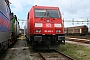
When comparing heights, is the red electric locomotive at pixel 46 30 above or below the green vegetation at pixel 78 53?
above

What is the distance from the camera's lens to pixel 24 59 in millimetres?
9305

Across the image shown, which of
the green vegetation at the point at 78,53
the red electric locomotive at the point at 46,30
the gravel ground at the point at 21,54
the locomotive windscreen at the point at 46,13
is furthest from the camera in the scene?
the locomotive windscreen at the point at 46,13

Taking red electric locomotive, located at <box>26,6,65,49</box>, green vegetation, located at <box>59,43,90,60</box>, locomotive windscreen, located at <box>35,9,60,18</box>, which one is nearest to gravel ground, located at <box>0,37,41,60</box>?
red electric locomotive, located at <box>26,6,65,49</box>

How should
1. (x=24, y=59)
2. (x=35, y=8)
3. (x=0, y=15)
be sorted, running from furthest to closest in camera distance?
(x=35, y=8) → (x=24, y=59) → (x=0, y=15)

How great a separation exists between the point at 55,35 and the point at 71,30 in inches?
1747

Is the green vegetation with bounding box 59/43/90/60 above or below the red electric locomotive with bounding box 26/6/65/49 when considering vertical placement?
below

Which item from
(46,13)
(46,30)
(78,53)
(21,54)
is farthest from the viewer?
(46,13)

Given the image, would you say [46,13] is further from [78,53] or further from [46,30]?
[78,53]

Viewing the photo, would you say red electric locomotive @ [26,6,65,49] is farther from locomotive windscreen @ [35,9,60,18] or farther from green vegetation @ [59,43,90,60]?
green vegetation @ [59,43,90,60]

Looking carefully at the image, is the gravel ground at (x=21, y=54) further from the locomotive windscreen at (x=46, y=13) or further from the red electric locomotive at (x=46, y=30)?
the locomotive windscreen at (x=46, y=13)

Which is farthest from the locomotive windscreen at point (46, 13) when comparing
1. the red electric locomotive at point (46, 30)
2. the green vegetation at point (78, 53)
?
the green vegetation at point (78, 53)

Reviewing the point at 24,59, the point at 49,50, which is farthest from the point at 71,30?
the point at 24,59

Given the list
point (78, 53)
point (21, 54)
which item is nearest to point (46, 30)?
point (21, 54)

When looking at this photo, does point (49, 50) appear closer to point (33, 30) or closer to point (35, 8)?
point (33, 30)
